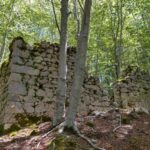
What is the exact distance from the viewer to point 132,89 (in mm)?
12586

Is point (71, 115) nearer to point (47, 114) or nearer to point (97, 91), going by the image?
point (47, 114)

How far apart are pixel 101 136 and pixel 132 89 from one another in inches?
260

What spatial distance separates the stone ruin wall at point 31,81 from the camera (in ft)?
30.2

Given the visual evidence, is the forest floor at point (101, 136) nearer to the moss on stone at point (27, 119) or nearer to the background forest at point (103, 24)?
the moss on stone at point (27, 119)

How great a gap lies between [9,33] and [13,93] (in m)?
10.3

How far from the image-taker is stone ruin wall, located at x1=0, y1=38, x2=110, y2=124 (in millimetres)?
9195

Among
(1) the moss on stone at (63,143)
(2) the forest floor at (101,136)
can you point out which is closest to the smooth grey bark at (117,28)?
(2) the forest floor at (101,136)

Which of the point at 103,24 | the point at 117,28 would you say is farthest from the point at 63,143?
the point at 103,24

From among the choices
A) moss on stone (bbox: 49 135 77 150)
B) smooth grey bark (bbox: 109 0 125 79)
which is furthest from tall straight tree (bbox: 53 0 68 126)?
smooth grey bark (bbox: 109 0 125 79)

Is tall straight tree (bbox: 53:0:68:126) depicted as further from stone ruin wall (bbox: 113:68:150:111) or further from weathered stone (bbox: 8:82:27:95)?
stone ruin wall (bbox: 113:68:150:111)

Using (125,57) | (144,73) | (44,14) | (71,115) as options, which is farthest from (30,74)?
(125,57)

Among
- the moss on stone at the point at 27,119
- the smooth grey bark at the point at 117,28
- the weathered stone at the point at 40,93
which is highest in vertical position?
the smooth grey bark at the point at 117,28

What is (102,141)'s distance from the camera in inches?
234

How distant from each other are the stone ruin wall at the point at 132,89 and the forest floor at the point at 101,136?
433 centimetres
